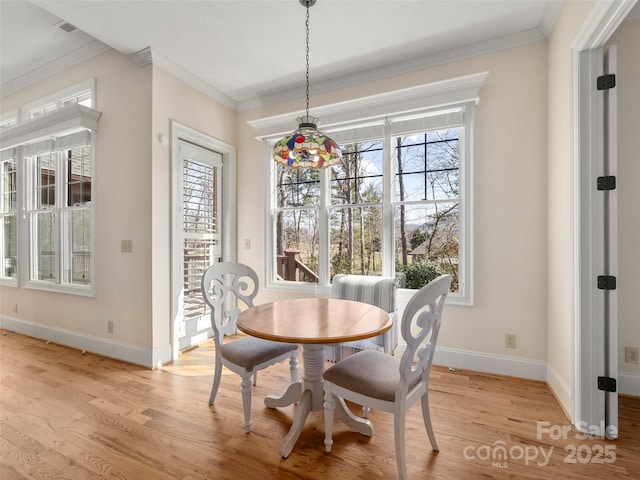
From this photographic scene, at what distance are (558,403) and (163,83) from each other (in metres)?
4.16

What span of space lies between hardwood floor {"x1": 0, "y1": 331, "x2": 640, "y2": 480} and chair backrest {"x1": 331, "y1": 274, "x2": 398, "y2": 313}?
736 millimetres

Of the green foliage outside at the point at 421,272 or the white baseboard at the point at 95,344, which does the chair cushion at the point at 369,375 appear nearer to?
the green foliage outside at the point at 421,272

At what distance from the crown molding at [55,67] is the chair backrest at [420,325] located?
12.2ft

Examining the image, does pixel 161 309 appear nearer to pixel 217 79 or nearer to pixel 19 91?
pixel 217 79

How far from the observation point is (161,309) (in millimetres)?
3006

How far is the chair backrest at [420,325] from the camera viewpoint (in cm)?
136

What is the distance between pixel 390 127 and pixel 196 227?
2276mm

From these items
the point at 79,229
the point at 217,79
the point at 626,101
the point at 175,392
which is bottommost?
the point at 175,392

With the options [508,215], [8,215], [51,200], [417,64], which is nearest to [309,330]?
[508,215]

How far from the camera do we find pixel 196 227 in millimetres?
3469

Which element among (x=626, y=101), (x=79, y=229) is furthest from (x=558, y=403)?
(x=79, y=229)

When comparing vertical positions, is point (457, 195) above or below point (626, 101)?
below

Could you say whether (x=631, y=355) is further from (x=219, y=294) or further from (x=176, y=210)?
(x=176, y=210)

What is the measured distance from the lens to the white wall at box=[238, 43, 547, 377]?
8.46 ft
